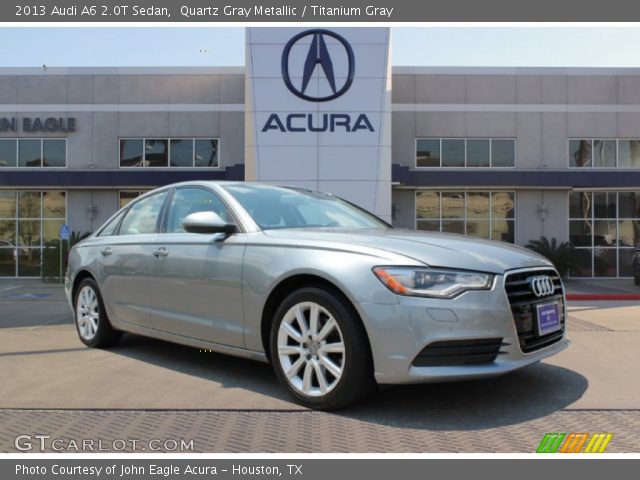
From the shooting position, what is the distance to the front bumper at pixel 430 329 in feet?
11.4

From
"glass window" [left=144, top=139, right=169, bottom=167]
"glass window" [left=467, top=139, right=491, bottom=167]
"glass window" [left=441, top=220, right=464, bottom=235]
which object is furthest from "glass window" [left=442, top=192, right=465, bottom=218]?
"glass window" [left=144, top=139, right=169, bottom=167]

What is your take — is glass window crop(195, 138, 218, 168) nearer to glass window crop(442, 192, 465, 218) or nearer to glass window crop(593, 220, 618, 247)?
glass window crop(442, 192, 465, 218)

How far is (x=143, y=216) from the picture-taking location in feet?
18.4

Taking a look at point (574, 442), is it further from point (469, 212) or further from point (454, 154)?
point (454, 154)

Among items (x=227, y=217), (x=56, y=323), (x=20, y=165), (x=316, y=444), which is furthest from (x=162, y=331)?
(x=20, y=165)

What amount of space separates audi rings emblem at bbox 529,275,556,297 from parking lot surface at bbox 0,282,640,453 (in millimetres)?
767

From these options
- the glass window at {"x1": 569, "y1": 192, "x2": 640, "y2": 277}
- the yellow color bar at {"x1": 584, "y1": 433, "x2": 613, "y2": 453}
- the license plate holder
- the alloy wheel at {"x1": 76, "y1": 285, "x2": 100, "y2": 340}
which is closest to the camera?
the yellow color bar at {"x1": 584, "y1": 433, "x2": 613, "y2": 453}

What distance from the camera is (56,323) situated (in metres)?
8.09

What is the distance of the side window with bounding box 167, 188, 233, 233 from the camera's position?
15.8ft

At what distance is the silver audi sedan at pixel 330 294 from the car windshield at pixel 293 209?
0.01 metres

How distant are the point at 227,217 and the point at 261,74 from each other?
14.6 metres

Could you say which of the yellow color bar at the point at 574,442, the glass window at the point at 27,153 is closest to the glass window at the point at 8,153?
the glass window at the point at 27,153

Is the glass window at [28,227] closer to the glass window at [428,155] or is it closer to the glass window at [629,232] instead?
the glass window at [428,155]

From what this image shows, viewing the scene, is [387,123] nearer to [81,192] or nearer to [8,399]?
[81,192]
